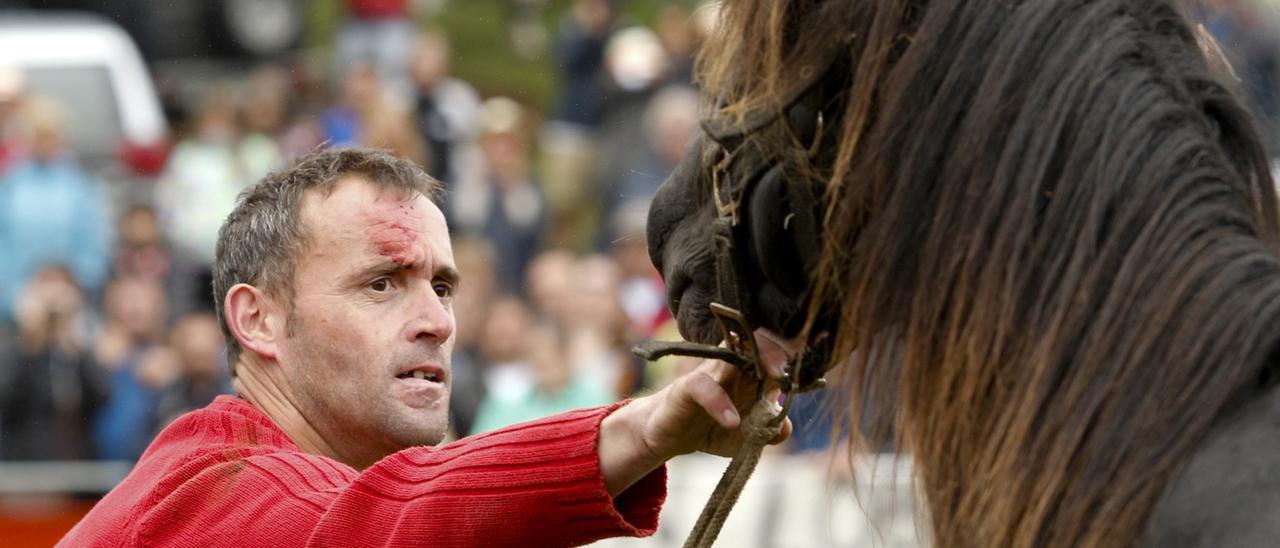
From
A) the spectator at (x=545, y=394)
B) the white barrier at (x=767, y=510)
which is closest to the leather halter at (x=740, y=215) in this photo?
the white barrier at (x=767, y=510)

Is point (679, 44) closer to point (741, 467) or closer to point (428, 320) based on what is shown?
point (428, 320)

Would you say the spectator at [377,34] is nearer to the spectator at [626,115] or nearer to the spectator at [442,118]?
the spectator at [442,118]

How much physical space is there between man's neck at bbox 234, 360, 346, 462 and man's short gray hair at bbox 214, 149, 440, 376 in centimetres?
10

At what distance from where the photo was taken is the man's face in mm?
3236

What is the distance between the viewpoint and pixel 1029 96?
2168mm

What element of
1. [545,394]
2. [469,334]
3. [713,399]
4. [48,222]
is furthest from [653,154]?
[713,399]

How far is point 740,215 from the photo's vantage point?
2562 mm

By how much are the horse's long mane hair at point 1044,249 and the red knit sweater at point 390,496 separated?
1.62 ft

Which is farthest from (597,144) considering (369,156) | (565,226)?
→ (369,156)

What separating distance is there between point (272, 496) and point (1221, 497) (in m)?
1.56

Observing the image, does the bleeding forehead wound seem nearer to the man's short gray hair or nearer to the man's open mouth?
the man's short gray hair

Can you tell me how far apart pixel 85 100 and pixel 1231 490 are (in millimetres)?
11291

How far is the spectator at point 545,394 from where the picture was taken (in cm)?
730

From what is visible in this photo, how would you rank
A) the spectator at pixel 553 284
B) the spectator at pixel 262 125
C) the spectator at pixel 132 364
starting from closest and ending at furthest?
1. the spectator at pixel 553 284
2. the spectator at pixel 132 364
3. the spectator at pixel 262 125
